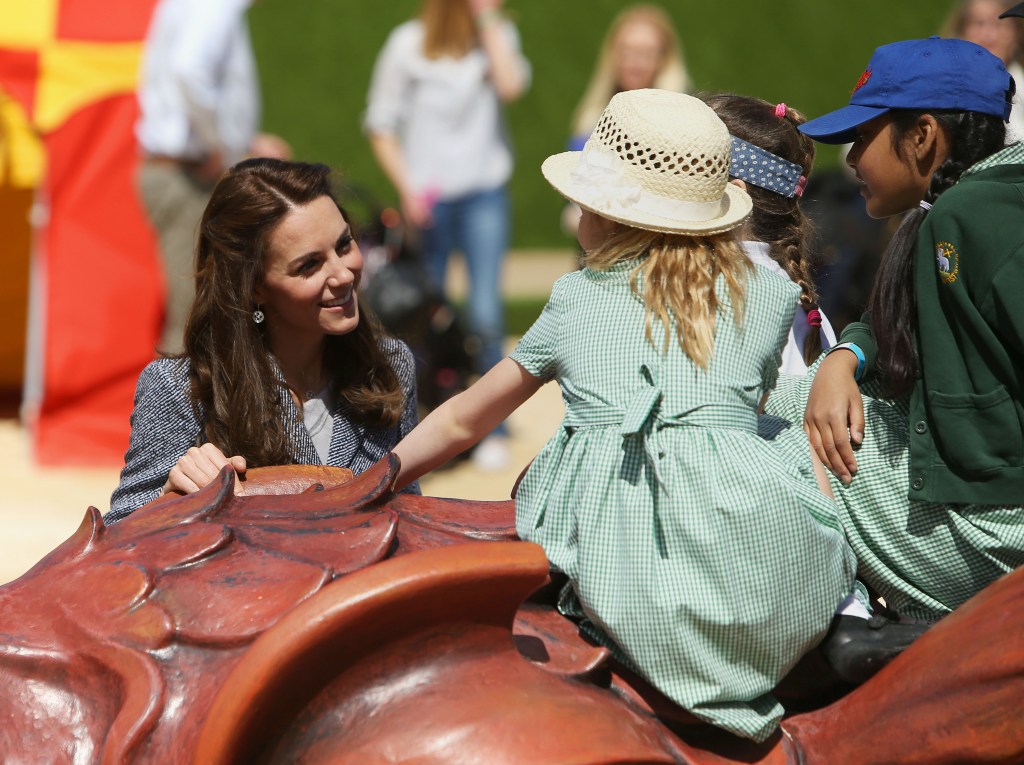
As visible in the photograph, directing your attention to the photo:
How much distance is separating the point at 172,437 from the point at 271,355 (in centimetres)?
25

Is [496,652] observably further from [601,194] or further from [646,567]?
[601,194]

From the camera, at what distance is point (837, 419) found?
1.85 meters

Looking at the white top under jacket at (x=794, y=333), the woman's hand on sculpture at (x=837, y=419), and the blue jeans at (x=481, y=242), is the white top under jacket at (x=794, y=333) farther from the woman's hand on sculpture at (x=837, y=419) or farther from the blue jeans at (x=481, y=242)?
the blue jeans at (x=481, y=242)

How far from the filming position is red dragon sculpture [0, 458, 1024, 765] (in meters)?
1.46

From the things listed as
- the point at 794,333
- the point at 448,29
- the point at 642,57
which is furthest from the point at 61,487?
the point at 794,333

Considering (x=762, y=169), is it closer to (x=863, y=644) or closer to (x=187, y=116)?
(x=863, y=644)

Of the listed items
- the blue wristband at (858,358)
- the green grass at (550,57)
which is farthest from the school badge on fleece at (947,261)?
the green grass at (550,57)

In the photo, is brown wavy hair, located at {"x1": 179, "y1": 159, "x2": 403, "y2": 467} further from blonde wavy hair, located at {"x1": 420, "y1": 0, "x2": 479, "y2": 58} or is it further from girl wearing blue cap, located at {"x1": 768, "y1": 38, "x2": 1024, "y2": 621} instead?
blonde wavy hair, located at {"x1": 420, "y1": 0, "x2": 479, "y2": 58}

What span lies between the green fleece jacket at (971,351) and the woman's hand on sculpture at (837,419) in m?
0.09

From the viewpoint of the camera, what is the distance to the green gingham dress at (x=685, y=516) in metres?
1.63

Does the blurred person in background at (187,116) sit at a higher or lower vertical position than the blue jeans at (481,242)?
higher

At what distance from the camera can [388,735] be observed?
1488 mm

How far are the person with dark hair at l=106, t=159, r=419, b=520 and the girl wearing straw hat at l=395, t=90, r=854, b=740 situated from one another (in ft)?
1.79

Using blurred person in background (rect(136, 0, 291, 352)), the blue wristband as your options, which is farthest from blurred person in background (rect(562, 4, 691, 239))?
the blue wristband
